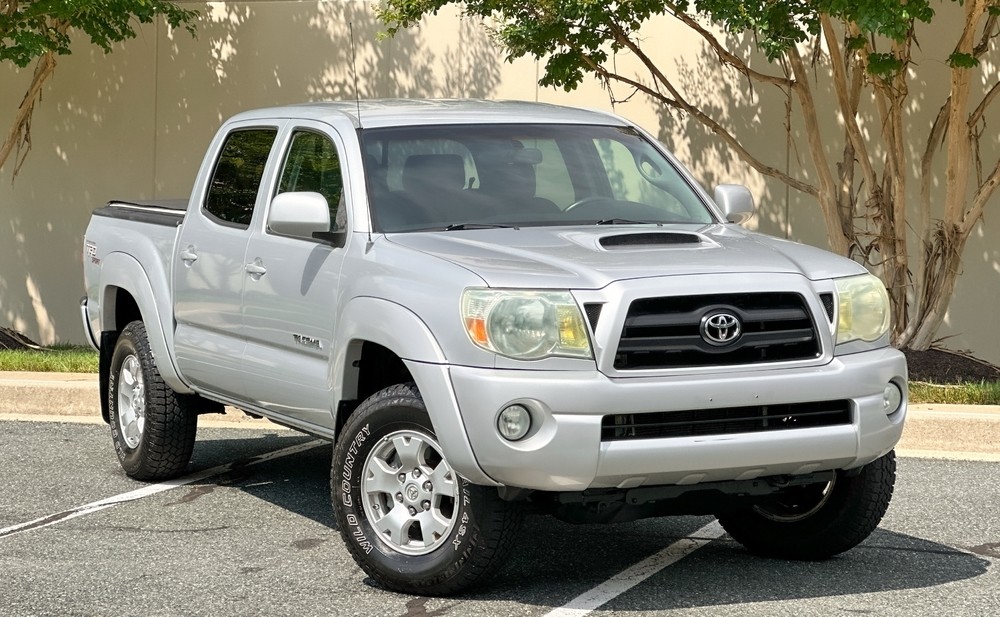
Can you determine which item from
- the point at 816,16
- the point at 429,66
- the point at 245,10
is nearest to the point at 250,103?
the point at 245,10

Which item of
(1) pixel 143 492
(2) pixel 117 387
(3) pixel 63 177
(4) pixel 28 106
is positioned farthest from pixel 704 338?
(3) pixel 63 177

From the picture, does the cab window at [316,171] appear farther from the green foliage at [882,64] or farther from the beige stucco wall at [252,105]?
the beige stucco wall at [252,105]

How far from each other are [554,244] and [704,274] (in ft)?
2.33

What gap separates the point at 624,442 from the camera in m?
5.48

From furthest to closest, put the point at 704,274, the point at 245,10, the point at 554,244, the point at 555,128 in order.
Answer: the point at 245,10 < the point at 555,128 < the point at 554,244 < the point at 704,274

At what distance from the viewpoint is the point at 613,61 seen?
15523 mm

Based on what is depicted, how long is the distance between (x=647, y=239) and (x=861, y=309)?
0.88 m

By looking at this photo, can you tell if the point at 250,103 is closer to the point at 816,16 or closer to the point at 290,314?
the point at 816,16

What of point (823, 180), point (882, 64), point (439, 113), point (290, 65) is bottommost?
point (823, 180)

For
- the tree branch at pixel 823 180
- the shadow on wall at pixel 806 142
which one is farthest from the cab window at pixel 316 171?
the shadow on wall at pixel 806 142

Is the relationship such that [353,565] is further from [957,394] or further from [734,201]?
[957,394]

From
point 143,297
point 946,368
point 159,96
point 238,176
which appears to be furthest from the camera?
point 159,96

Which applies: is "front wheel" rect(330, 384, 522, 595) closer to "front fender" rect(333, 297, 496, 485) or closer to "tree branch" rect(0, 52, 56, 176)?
"front fender" rect(333, 297, 496, 485)

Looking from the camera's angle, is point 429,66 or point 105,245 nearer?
point 105,245
